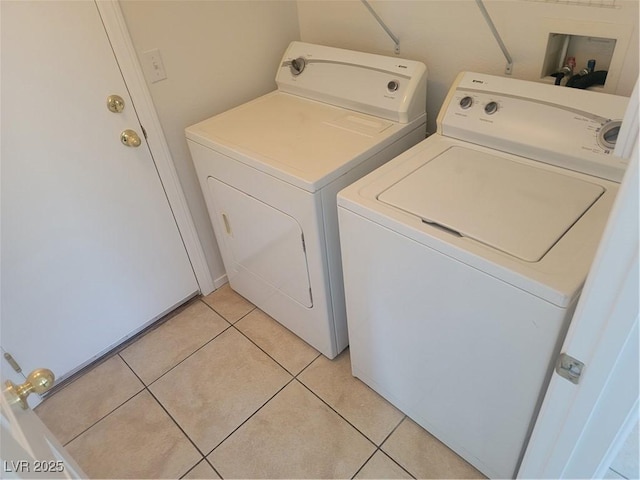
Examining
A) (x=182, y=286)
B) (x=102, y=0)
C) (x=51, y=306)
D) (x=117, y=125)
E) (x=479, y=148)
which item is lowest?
(x=182, y=286)

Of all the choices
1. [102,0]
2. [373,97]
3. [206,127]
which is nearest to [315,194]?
[373,97]

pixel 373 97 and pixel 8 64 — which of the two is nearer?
pixel 8 64

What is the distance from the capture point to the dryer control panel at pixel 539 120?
121cm

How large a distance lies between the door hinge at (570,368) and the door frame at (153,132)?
5.26ft

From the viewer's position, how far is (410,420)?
1652mm

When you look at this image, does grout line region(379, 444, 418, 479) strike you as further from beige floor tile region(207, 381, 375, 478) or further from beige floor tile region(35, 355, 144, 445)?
beige floor tile region(35, 355, 144, 445)

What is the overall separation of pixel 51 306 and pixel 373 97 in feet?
4.86

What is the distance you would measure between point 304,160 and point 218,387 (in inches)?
39.7

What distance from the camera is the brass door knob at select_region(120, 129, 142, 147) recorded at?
5.55ft

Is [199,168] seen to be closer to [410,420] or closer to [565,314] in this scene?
[410,420]

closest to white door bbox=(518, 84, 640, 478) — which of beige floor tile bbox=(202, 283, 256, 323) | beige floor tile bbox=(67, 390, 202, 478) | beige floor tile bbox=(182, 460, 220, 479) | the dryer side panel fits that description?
the dryer side panel

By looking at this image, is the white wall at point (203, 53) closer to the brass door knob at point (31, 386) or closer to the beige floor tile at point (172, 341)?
the beige floor tile at point (172, 341)

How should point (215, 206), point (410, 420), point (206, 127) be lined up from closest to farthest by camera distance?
point (410, 420)
point (206, 127)
point (215, 206)

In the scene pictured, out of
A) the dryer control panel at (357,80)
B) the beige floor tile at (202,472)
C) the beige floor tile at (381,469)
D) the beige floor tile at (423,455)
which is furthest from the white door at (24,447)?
the dryer control panel at (357,80)
